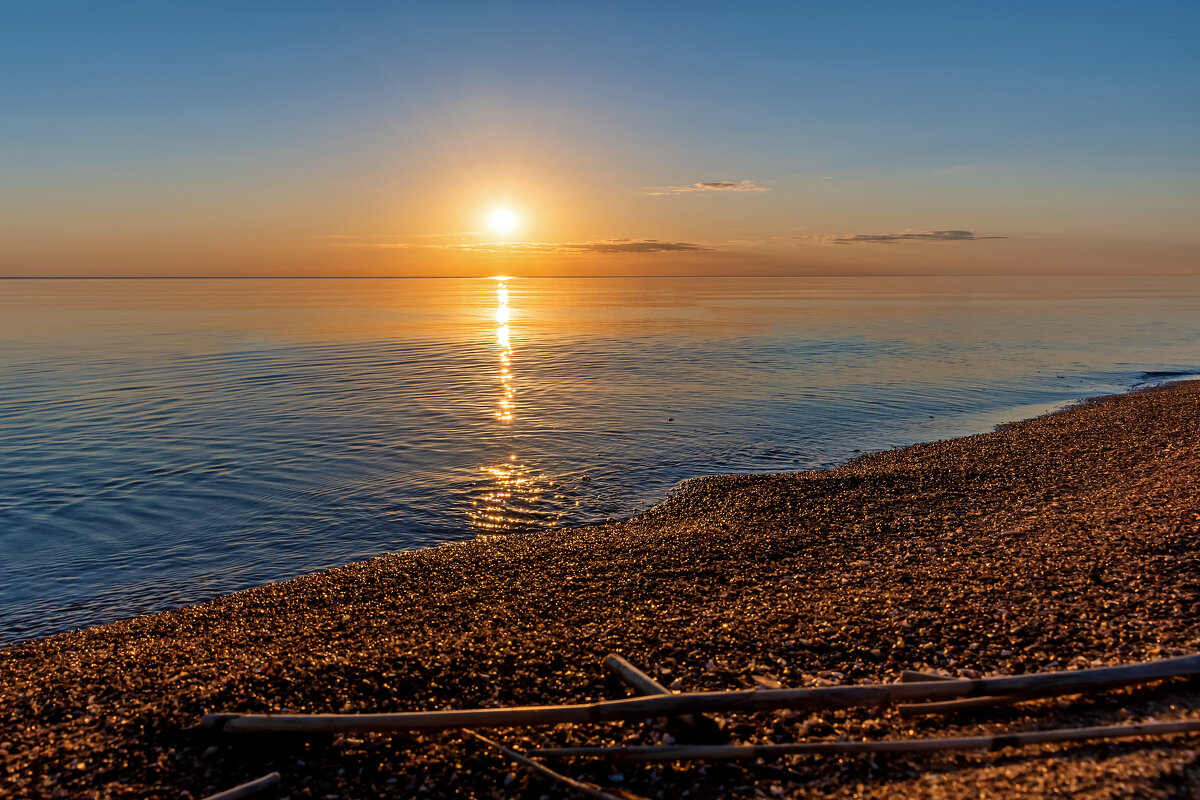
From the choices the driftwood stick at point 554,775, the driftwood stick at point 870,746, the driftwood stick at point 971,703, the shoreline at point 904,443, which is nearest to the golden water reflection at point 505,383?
the shoreline at point 904,443

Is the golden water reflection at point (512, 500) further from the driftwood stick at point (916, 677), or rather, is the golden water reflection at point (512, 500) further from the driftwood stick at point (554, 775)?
the driftwood stick at point (916, 677)

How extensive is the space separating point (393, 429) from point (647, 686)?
75.5 feet

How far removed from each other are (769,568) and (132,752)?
9.71 metres

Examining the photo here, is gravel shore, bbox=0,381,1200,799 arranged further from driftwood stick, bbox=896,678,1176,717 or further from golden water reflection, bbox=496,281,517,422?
Answer: golden water reflection, bbox=496,281,517,422

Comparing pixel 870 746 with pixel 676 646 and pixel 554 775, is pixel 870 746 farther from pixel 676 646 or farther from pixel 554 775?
pixel 676 646

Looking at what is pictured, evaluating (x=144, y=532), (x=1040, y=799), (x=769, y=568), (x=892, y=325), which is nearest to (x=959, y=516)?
(x=769, y=568)

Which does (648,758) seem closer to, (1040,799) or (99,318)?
(1040,799)

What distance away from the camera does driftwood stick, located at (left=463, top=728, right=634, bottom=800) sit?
6.10 metres

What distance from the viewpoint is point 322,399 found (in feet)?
116

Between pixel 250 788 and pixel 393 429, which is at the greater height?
pixel 250 788

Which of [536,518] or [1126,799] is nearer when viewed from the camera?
[1126,799]

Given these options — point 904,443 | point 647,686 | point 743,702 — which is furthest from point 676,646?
point 904,443

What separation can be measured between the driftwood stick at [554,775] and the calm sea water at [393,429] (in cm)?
951

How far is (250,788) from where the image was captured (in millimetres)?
6219
